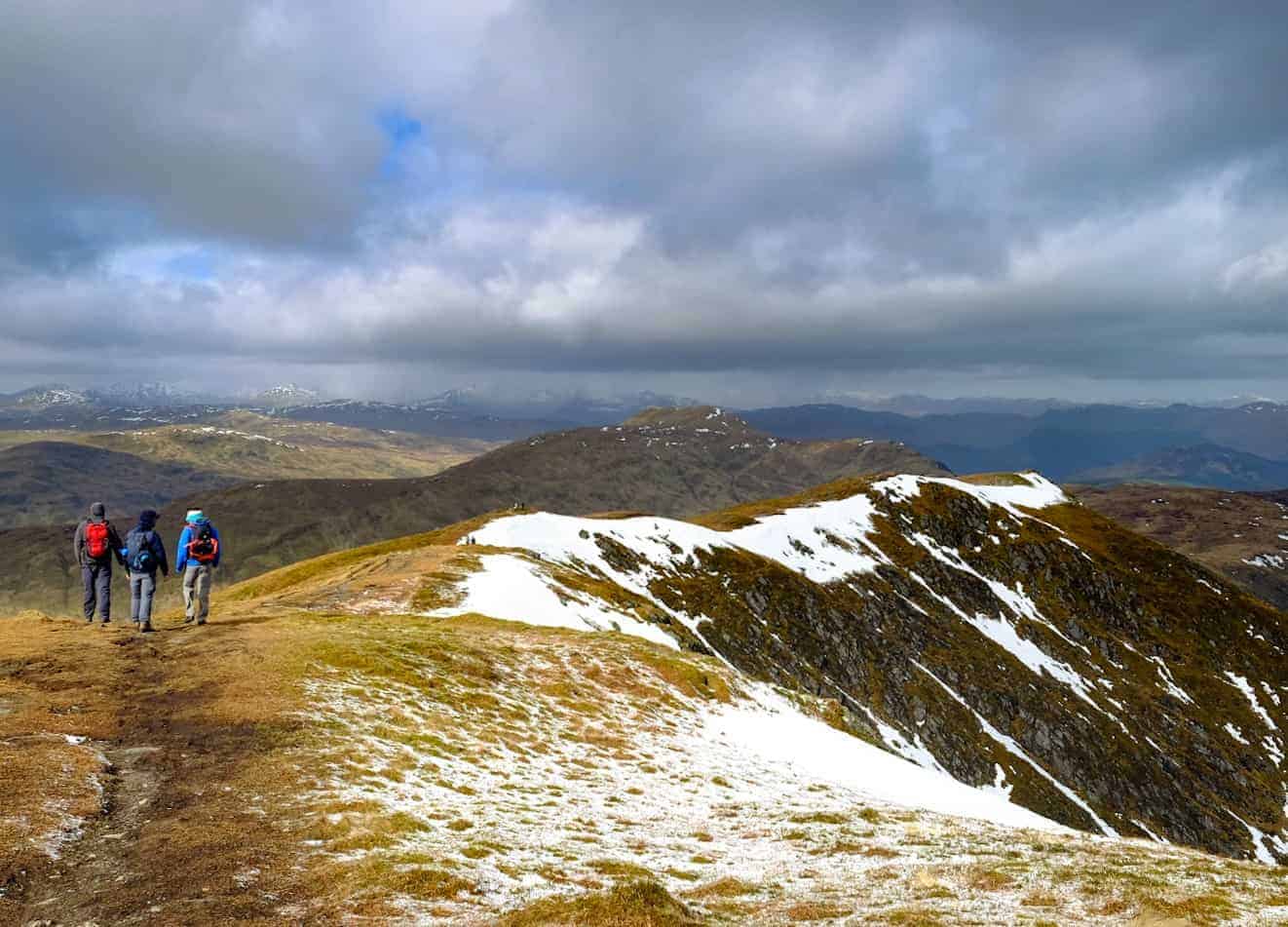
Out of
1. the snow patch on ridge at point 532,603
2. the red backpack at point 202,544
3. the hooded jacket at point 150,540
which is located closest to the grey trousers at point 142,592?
the hooded jacket at point 150,540

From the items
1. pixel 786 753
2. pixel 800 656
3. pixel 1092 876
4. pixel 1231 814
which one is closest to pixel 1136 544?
pixel 1231 814

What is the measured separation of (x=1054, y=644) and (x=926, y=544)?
30.4 meters

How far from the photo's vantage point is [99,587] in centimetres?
3241

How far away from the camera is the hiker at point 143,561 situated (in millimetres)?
30297

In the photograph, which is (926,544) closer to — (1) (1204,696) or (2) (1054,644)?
(2) (1054,644)

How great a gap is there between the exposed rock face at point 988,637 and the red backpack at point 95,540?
131 feet

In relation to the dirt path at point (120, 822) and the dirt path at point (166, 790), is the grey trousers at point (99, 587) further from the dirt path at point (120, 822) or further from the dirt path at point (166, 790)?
the dirt path at point (120, 822)

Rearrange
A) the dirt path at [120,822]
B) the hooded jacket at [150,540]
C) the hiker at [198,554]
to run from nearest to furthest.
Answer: the dirt path at [120,822] < the hooded jacket at [150,540] < the hiker at [198,554]

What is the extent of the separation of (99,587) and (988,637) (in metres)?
136

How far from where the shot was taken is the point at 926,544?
15562 centimetres

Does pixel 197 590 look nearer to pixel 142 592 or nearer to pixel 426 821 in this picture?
pixel 142 592

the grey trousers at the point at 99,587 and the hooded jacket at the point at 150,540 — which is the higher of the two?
the hooded jacket at the point at 150,540

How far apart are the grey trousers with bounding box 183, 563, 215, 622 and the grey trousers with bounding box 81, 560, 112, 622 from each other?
2998mm

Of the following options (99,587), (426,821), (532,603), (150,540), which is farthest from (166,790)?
(532,603)
